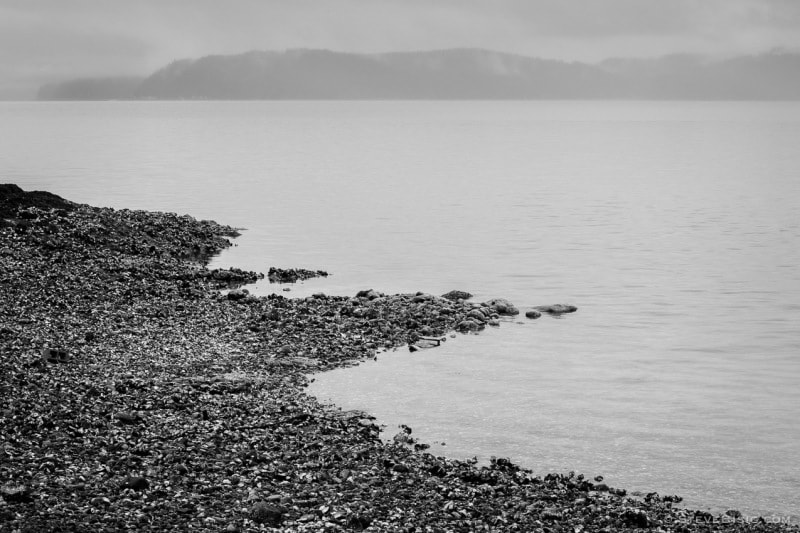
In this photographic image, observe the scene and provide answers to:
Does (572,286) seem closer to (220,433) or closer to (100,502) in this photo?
(220,433)

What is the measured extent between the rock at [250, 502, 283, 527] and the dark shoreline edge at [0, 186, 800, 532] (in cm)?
3

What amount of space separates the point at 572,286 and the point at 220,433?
23.2 meters

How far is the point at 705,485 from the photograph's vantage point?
57.5 ft

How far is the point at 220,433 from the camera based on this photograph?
1858 cm

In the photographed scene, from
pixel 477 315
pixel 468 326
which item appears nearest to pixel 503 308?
pixel 477 315

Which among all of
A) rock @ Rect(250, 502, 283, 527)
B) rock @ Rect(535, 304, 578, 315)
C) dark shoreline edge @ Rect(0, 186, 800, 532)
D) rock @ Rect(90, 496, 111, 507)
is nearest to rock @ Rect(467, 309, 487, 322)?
dark shoreline edge @ Rect(0, 186, 800, 532)

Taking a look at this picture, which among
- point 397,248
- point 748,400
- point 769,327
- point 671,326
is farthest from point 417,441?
point 397,248

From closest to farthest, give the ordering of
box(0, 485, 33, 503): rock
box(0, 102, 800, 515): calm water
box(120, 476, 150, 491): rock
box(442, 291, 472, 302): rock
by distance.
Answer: box(0, 485, 33, 503): rock, box(120, 476, 150, 491): rock, box(0, 102, 800, 515): calm water, box(442, 291, 472, 302): rock

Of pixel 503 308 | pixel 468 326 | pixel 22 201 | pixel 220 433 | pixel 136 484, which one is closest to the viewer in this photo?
pixel 136 484

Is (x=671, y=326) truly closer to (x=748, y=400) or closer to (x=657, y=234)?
(x=748, y=400)

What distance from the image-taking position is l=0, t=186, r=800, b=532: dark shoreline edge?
14992 millimetres

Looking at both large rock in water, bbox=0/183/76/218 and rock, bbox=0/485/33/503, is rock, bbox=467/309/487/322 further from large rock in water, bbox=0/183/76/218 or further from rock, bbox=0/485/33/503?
large rock in water, bbox=0/183/76/218

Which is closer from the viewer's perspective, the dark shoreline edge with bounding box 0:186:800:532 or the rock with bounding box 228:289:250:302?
the dark shoreline edge with bounding box 0:186:800:532

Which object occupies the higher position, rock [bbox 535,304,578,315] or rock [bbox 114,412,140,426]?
rock [bbox 535,304,578,315]
